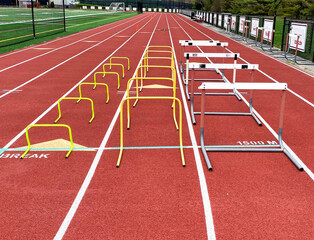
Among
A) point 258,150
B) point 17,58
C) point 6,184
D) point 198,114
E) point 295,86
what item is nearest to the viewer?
point 6,184

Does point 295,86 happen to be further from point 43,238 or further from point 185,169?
point 43,238

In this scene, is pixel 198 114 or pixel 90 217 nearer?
pixel 90 217

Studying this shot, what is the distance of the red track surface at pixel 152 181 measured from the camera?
4.04m

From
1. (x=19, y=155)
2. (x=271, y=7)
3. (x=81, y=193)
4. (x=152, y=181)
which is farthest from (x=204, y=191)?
(x=271, y=7)

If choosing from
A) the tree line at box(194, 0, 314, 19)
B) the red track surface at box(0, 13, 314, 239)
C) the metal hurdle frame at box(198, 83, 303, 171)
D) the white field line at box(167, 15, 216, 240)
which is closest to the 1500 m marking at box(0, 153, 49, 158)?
the red track surface at box(0, 13, 314, 239)

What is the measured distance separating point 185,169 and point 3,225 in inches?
105

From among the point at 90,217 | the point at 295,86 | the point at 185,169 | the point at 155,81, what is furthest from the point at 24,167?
the point at 295,86

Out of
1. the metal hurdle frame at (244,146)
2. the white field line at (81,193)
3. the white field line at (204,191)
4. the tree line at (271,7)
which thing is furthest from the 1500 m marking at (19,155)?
the tree line at (271,7)

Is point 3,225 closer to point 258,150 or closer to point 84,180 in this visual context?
point 84,180

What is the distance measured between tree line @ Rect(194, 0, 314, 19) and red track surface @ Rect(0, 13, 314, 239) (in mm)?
37367

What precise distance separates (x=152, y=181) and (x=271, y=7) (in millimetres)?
52969

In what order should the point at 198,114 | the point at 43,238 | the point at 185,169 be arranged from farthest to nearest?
the point at 198,114
the point at 185,169
the point at 43,238

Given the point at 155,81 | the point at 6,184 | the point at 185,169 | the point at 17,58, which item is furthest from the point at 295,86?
the point at 17,58

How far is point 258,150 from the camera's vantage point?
6.09 metres
